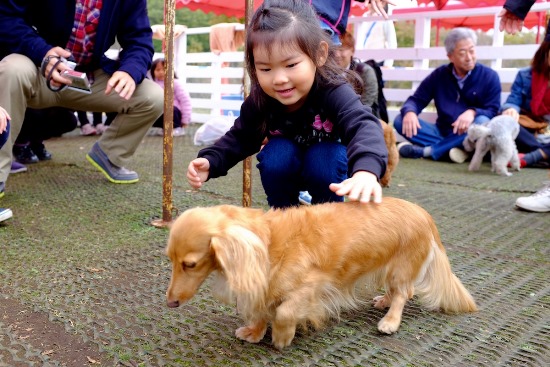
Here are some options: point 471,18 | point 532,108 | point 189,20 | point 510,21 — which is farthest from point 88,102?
point 189,20

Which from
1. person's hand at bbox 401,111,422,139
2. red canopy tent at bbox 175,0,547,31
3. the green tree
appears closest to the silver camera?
person's hand at bbox 401,111,422,139

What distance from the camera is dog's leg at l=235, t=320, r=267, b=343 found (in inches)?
67.6

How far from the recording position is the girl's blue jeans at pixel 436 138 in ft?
19.4

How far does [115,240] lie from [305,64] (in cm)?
137

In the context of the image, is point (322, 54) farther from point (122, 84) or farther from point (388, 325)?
point (122, 84)

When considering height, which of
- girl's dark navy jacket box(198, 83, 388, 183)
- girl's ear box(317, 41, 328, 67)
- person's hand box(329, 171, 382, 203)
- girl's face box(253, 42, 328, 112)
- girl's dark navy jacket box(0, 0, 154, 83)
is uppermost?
girl's dark navy jacket box(0, 0, 154, 83)

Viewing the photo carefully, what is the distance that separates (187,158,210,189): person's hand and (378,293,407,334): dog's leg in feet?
2.86

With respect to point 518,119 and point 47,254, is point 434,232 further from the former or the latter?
point 518,119

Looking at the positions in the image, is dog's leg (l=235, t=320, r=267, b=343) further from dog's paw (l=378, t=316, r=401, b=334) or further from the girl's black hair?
the girl's black hair

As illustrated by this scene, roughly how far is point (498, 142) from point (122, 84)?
3.54 m

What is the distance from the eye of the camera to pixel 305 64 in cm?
201

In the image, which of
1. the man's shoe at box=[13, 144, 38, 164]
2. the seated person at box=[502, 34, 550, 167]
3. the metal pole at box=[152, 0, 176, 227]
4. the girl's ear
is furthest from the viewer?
the seated person at box=[502, 34, 550, 167]

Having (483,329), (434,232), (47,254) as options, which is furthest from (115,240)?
(483,329)

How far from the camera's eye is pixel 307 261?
63.6 inches
